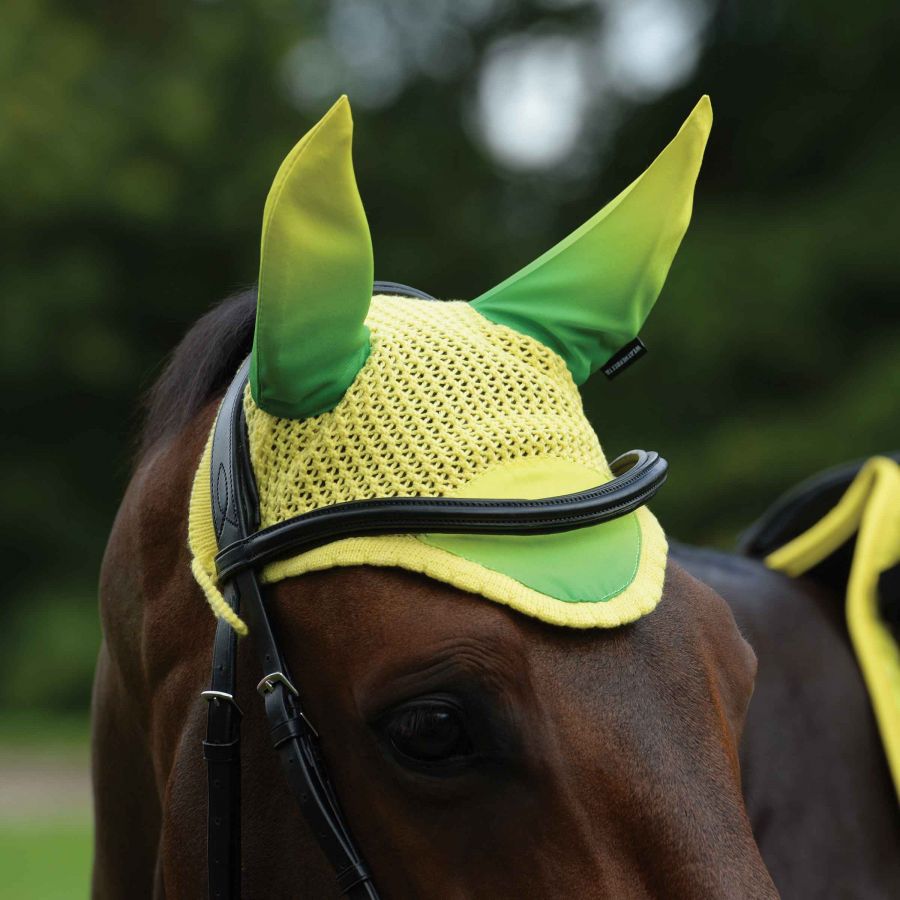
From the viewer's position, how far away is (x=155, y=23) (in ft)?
54.0

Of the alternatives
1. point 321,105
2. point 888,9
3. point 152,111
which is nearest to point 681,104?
point 888,9

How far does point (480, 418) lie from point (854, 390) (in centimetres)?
1208

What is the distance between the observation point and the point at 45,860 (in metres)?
8.83

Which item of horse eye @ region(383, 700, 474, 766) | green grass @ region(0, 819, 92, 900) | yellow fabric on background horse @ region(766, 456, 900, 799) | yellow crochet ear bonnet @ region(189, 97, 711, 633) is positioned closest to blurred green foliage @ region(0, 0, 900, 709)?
green grass @ region(0, 819, 92, 900)

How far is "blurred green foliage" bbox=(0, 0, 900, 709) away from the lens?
13453 millimetres

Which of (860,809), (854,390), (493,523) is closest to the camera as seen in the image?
(493,523)

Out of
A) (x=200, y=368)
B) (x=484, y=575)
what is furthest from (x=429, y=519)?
(x=200, y=368)

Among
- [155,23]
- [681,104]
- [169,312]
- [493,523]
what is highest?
[155,23]

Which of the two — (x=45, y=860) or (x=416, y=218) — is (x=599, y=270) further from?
(x=416, y=218)

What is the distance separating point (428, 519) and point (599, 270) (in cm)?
52

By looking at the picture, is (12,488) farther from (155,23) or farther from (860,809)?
(860,809)

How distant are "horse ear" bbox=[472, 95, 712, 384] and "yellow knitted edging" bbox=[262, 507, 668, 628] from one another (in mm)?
369

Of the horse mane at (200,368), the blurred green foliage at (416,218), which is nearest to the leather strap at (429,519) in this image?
the horse mane at (200,368)

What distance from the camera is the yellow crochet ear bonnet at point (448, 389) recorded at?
1.51 m
